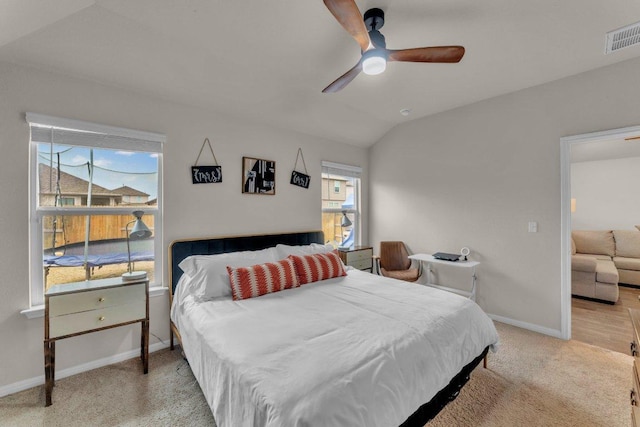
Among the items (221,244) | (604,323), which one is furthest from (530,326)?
(221,244)

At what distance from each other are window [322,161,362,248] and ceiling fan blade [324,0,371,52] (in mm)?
2334

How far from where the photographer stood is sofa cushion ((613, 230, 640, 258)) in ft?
14.8

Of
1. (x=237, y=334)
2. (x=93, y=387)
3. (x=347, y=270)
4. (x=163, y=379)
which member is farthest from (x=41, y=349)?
(x=347, y=270)

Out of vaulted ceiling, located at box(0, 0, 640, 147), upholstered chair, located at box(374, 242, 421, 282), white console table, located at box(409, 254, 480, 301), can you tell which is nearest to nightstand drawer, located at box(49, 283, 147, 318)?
vaulted ceiling, located at box(0, 0, 640, 147)

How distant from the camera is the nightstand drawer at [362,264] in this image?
12.5ft

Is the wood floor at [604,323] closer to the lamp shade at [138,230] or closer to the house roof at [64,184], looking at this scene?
the lamp shade at [138,230]

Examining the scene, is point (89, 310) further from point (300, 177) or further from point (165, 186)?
point (300, 177)

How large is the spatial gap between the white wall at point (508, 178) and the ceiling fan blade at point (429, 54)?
6.06ft

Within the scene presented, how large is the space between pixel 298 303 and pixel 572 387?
2.18 m

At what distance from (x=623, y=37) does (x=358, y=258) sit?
10.7ft

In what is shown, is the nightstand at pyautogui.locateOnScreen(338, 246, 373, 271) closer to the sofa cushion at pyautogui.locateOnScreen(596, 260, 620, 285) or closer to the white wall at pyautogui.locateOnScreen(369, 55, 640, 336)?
the white wall at pyautogui.locateOnScreen(369, 55, 640, 336)

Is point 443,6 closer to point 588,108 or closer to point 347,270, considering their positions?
point 588,108

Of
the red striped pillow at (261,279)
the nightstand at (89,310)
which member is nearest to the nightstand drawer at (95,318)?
the nightstand at (89,310)

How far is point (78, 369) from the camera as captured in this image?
221 cm
